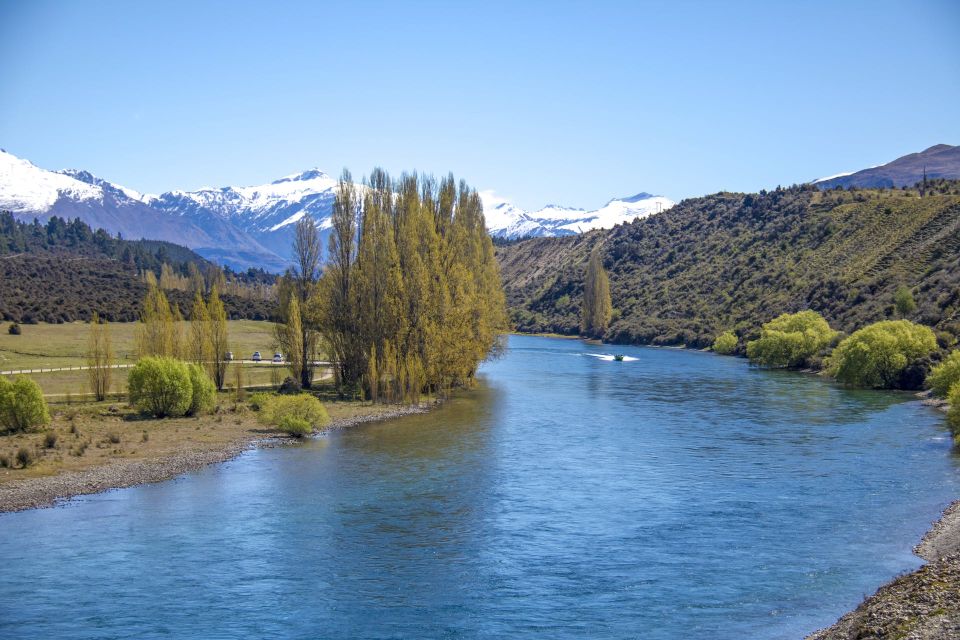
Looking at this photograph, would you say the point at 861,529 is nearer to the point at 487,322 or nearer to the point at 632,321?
the point at 487,322

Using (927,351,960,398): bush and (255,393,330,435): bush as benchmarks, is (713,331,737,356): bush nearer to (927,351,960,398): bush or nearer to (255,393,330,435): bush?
(927,351,960,398): bush

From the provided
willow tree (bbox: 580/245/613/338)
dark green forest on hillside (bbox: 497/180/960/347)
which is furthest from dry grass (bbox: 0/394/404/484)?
willow tree (bbox: 580/245/613/338)

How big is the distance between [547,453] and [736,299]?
88.4 m

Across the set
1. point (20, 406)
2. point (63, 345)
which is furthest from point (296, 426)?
point (63, 345)

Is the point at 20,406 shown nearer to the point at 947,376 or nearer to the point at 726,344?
the point at 947,376

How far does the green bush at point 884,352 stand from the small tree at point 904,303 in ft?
41.0

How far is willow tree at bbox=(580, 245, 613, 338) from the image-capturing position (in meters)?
141

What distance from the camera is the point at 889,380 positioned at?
62.6 meters

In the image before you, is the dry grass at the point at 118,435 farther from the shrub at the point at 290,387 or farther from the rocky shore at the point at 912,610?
the rocky shore at the point at 912,610

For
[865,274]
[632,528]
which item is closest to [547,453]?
[632,528]

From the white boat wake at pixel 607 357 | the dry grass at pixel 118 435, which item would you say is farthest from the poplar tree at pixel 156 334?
the white boat wake at pixel 607 357

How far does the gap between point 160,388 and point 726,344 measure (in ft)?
248

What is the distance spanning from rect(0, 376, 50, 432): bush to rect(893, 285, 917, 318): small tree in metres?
70.7

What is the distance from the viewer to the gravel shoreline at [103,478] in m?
28.9
